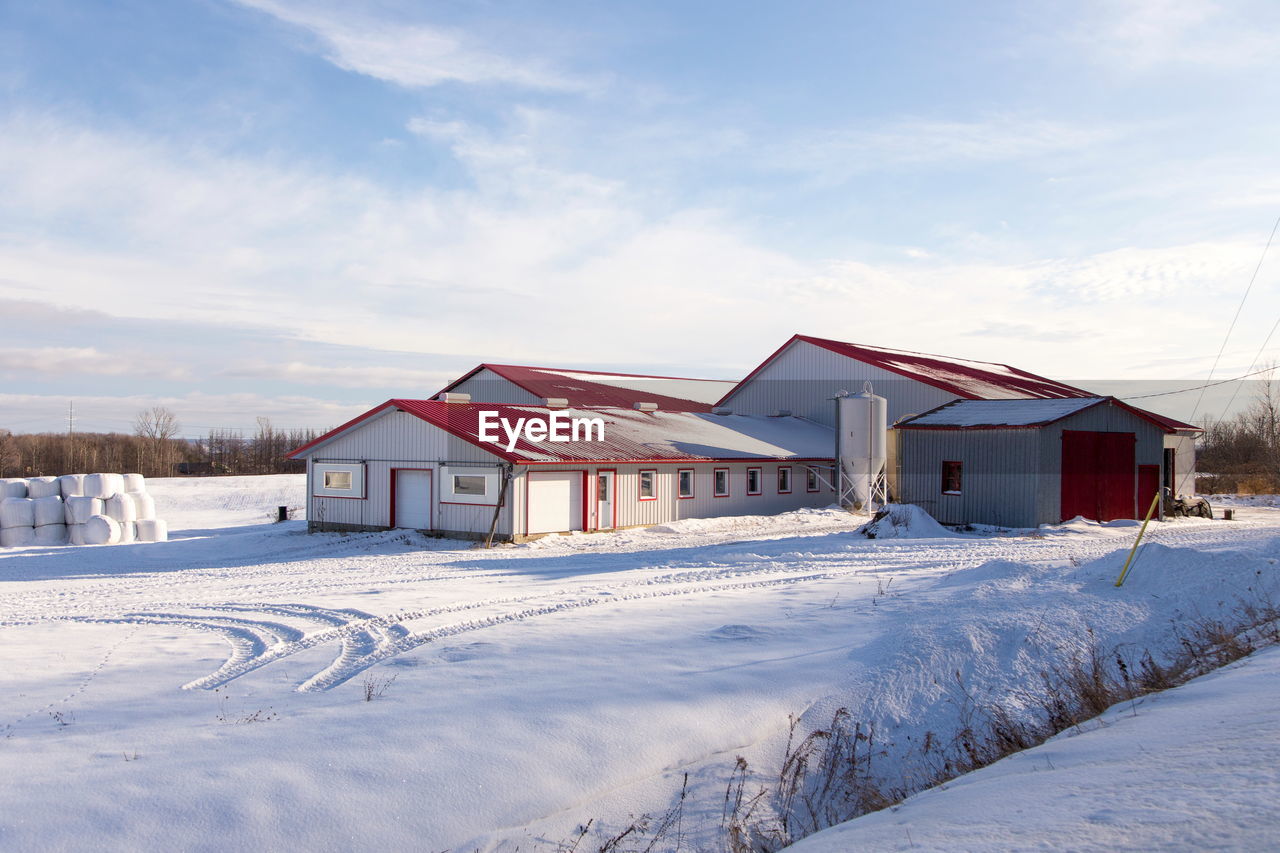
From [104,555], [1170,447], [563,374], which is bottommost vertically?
[104,555]

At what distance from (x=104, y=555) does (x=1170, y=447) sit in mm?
37826

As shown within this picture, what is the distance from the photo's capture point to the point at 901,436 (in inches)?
1256

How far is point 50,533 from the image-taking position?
92.2 ft

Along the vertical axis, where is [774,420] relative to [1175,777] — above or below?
above

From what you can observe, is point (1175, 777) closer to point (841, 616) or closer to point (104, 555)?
point (841, 616)

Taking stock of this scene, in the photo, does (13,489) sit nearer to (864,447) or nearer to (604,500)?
(604,500)

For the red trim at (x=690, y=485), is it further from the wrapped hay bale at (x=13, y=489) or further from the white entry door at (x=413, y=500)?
the wrapped hay bale at (x=13, y=489)

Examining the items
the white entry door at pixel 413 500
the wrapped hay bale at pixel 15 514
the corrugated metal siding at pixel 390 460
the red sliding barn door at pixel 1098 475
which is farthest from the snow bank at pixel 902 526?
the wrapped hay bale at pixel 15 514

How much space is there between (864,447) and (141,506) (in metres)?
23.7

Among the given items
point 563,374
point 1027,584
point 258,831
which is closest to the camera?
point 258,831

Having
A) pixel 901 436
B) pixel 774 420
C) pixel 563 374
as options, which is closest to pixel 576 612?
pixel 901 436

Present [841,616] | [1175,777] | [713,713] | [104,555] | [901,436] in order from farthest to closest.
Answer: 1. [901,436]
2. [104,555]
3. [841,616]
4. [713,713]
5. [1175,777]

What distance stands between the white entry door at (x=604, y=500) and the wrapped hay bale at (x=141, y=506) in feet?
47.4

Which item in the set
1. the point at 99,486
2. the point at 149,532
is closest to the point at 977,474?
the point at 149,532
